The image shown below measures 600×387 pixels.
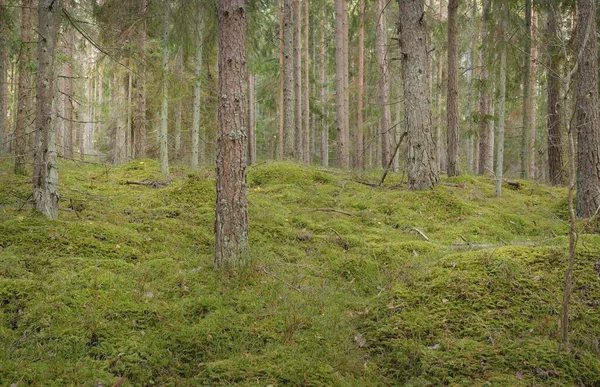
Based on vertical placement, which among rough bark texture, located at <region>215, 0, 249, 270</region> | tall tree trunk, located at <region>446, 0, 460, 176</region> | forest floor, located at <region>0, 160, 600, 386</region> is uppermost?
tall tree trunk, located at <region>446, 0, 460, 176</region>

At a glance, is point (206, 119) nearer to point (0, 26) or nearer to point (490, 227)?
point (0, 26)

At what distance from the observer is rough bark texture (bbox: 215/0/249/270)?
5.02 meters

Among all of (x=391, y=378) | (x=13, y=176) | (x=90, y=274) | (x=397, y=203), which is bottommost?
(x=391, y=378)

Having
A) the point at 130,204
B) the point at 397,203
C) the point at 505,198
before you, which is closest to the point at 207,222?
the point at 130,204

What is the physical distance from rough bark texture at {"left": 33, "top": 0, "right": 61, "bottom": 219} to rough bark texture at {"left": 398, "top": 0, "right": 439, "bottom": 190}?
6.44 meters

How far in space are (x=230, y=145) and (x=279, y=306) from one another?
1.92 m

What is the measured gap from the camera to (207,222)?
6.88 metres

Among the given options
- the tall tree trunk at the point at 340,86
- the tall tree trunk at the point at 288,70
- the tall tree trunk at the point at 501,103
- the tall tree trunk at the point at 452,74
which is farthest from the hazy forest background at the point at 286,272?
the tall tree trunk at the point at 340,86

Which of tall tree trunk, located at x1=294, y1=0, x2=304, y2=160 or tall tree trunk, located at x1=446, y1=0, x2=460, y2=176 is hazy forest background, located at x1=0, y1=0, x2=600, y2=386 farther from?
tall tree trunk, located at x1=294, y1=0, x2=304, y2=160

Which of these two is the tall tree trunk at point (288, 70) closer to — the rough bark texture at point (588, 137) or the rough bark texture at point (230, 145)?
the rough bark texture at point (588, 137)

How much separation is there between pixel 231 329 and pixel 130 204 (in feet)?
14.5

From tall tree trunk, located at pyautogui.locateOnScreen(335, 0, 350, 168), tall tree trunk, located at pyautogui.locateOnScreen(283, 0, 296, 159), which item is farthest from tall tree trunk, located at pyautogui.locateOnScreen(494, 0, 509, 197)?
tall tree trunk, located at pyautogui.locateOnScreen(335, 0, 350, 168)

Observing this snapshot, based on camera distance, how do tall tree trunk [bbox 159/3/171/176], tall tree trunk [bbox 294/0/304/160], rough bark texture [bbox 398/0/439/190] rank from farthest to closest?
tall tree trunk [bbox 294/0/304/160] < tall tree trunk [bbox 159/3/171/176] < rough bark texture [bbox 398/0/439/190]

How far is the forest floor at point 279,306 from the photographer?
11.7ft
